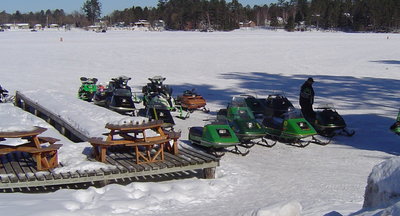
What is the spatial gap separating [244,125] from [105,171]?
3.53 metres

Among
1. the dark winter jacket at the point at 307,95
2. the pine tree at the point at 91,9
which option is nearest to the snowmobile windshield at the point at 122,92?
the dark winter jacket at the point at 307,95

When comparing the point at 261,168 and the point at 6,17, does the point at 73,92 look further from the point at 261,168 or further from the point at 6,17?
the point at 6,17

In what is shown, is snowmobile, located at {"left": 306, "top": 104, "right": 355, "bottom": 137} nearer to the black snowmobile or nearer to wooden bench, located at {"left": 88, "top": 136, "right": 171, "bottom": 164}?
the black snowmobile

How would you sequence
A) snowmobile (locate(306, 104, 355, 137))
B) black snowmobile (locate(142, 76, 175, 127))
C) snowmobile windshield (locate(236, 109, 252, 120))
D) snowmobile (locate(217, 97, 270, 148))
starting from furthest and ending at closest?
black snowmobile (locate(142, 76, 175, 127)) → snowmobile (locate(306, 104, 355, 137)) → snowmobile windshield (locate(236, 109, 252, 120)) → snowmobile (locate(217, 97, 270, 148))

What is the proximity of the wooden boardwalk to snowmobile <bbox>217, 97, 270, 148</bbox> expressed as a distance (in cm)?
152

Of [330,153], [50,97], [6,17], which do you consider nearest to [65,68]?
[50,97]

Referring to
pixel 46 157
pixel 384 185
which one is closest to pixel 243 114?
pixel 46 157

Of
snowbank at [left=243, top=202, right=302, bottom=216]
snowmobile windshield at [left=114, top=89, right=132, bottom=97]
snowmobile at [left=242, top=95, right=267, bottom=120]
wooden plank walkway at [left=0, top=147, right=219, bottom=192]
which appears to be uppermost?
snowbank at [left=243, top=202, right=302, bottom=216]

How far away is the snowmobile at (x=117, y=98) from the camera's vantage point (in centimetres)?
1324

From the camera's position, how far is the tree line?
94062 millimetres

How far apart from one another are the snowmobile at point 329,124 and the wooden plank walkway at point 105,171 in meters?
3.76

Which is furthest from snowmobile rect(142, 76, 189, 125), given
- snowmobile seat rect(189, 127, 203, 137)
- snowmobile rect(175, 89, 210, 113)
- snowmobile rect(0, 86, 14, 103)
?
snowmobile rect(0, 86, 14, 103)

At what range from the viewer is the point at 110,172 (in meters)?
7.39

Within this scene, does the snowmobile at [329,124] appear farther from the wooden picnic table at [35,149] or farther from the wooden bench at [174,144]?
the wooden picnic table at [35,149]
